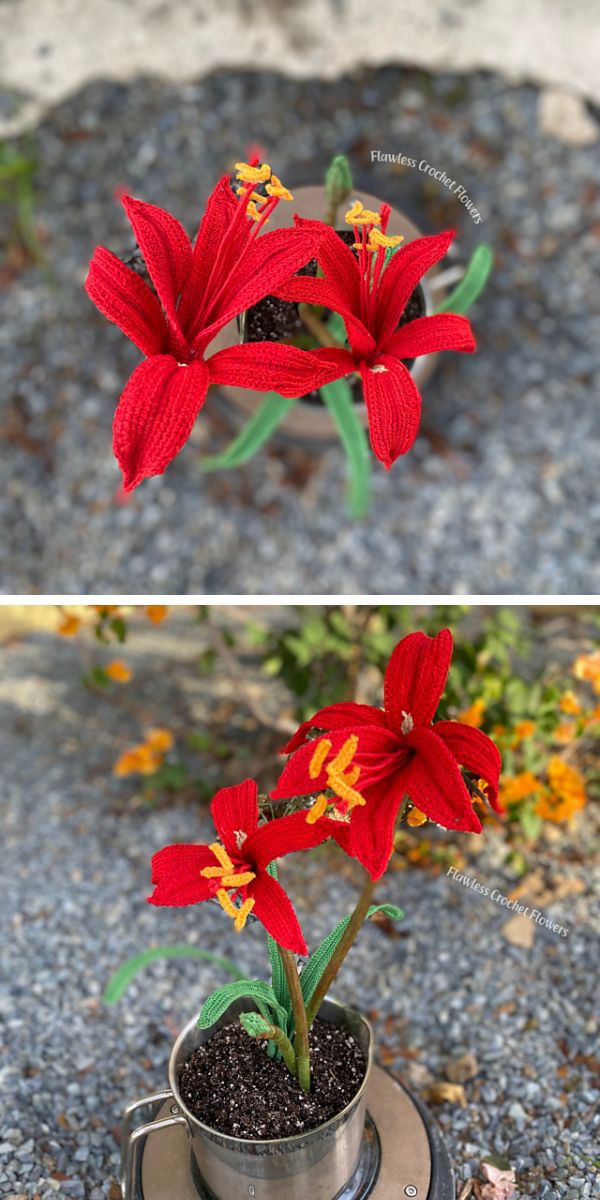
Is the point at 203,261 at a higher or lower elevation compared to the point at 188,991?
higher

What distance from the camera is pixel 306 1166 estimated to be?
79cm

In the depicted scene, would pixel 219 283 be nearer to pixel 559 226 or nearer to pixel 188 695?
pixel 188 695

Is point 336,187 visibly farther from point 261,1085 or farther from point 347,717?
point 261,1085

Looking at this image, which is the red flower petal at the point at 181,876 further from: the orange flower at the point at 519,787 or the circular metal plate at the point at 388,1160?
the orange flower at the point at 519,787

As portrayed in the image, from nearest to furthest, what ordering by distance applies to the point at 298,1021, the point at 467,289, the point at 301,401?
1. the point at 298,1021
2. the point at 467,289
3. the point at 301,401

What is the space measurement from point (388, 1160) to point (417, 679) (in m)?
0.43

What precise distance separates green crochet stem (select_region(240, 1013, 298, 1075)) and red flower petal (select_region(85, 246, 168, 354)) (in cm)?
43

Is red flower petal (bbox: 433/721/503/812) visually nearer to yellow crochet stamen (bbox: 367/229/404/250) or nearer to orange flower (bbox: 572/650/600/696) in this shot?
yellow crochet stamen (bbox: 367/229/404/250)

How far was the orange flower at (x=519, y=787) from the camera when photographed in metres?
1.24

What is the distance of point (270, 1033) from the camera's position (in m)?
0.76

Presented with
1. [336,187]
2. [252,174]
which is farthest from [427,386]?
[252,174]

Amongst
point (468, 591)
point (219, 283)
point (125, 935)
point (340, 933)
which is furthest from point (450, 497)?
point (219, 283)

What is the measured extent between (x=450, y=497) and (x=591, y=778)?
490 millimetres

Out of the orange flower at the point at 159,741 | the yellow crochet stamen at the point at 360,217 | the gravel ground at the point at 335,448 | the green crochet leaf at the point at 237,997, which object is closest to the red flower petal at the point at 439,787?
the green crochet leaf at the point at 237,997
